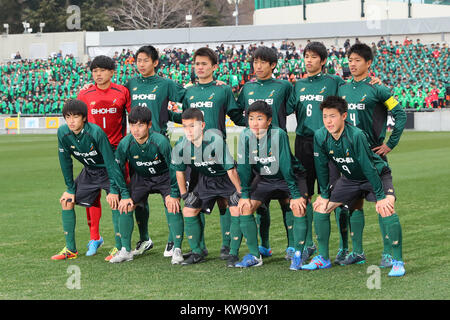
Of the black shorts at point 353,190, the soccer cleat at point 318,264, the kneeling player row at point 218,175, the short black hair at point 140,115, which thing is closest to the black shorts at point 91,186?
the kneeling player row at point 218,175

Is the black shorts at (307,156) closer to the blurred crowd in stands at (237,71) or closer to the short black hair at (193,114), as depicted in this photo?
the short black hair at (193,114)

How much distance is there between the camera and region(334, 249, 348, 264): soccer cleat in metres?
7.59

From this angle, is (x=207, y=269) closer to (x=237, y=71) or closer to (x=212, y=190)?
(x=212, y=190)

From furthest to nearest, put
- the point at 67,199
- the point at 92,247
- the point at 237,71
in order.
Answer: the point at 237,71
the point at 92,247
the point at 67,199

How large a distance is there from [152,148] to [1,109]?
37.1 m

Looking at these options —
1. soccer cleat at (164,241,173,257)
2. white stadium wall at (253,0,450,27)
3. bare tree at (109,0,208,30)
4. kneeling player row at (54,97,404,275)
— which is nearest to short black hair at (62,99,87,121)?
kneeling player row at (54,97,404,275)

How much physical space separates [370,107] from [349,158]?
87 centimetres

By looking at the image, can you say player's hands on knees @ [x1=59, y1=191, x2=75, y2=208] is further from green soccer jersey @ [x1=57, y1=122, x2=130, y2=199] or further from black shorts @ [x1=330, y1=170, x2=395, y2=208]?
black shorts @ [x1=330, y1=170, x2=395, y2=208]

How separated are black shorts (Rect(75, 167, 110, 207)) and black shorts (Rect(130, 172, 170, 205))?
384 millimetres

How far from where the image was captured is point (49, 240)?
943 centimetres

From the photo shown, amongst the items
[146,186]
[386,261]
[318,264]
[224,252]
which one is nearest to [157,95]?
[146,186]

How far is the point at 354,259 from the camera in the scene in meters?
7.55

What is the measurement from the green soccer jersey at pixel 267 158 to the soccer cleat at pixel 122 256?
4.87 ft

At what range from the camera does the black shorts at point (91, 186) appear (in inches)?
333
